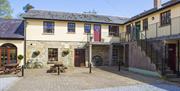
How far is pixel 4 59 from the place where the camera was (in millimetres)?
22469

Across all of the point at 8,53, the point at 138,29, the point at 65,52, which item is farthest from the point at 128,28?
the point at 8,53

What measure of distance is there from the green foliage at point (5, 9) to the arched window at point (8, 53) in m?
23.7

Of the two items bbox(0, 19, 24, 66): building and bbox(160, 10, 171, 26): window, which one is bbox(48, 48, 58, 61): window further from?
bbox(160, 10, 171, 26): window

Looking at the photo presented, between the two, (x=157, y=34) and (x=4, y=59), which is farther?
(x=4, y=59)

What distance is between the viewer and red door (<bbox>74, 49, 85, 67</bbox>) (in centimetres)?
2531

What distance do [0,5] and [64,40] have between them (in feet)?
82.6

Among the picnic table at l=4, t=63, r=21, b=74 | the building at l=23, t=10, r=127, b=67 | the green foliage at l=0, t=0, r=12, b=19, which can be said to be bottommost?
the picnic table at l=4, t=63, r=21, b=74

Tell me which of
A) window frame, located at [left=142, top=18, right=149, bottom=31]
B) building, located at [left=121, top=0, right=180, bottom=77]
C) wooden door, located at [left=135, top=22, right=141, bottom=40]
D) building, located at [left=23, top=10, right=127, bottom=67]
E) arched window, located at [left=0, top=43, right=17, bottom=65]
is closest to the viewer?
building, located at [left=121, top=0, right=180, bottom=77]

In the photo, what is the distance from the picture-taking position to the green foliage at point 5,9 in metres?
44.2

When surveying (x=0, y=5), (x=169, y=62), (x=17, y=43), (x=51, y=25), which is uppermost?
(x=0, y=5)

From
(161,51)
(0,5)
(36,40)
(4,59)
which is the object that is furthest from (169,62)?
(0,5)

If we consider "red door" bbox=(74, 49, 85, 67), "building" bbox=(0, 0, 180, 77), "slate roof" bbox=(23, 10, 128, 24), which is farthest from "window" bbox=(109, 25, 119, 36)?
"red door" bbox=(74, 49, 85, 67)

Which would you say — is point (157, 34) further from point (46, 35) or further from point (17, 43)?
point (17, 43)

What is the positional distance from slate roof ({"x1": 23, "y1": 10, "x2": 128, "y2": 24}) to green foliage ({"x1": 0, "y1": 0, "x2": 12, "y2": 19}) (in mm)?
21682
